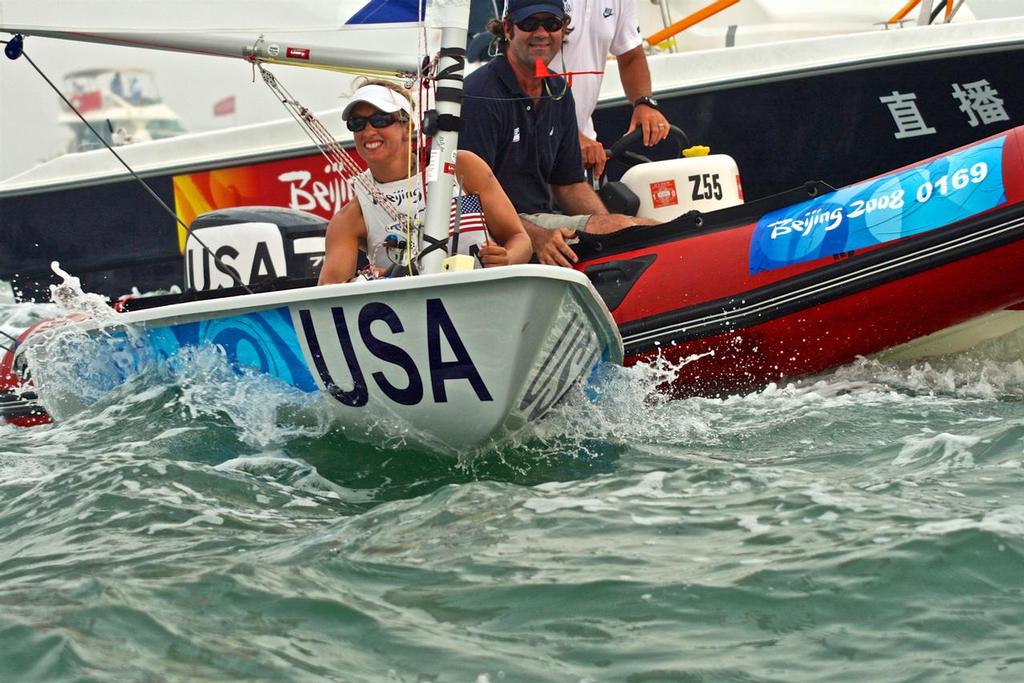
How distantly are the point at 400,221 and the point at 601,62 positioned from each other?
2279 mm

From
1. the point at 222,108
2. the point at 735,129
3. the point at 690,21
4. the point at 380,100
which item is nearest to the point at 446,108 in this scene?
the point at 380,100

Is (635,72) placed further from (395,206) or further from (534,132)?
(395,206)

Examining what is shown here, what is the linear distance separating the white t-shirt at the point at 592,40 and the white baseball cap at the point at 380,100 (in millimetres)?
1675

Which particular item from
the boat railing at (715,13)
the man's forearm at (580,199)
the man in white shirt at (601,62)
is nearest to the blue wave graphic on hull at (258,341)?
the man's forearm at (580,199)

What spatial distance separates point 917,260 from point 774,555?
256cm

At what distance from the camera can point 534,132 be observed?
5.56 metres

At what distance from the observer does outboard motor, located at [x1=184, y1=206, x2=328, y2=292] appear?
19.5 ft

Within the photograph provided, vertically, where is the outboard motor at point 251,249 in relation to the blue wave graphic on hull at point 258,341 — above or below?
above

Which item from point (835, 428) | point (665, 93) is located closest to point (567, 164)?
point (835, 428)

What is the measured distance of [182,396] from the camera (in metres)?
4.60

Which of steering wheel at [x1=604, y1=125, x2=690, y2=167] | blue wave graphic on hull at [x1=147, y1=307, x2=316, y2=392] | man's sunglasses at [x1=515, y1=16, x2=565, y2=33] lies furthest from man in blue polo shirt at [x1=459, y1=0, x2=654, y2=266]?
blue wave graphic on hull at [x1=147, y1=307, x2=316, y2=392]

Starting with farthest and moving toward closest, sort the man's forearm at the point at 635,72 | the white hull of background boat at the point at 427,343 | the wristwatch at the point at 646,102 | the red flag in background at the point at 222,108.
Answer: the red flag in background at the point at 222,108 → the man's forearm at the point at 635,72 → the wristwatch at the point at 646,102 → the white hull of background boat at the point at 427,343

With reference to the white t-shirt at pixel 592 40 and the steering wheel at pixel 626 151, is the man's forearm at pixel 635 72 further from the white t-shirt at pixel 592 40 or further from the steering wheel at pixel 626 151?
the steering wheel at pixel 626 151

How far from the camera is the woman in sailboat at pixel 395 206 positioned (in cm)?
472
